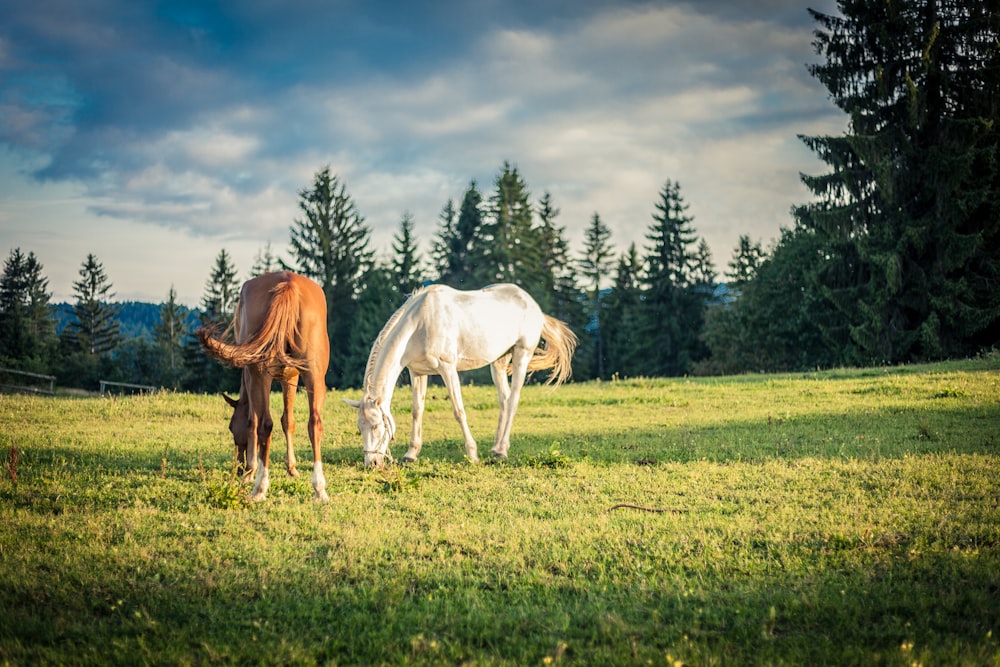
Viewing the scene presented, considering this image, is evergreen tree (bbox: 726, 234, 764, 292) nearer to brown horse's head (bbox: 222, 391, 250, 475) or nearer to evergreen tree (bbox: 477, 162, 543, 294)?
evergreen tree (bbox: 477, 162, 543, 294)

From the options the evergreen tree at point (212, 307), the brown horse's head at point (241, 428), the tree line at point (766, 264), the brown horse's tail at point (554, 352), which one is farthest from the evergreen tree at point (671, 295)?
the brown horse's head at point (241, 428)

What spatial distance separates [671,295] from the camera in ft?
180

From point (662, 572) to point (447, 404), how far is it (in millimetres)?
12657

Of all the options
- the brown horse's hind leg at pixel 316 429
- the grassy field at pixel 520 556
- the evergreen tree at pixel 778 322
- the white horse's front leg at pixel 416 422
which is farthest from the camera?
the evergreen tree at pixel 778 322

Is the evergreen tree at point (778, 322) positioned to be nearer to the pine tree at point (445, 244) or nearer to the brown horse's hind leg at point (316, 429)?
the pine tree at point (445, 244)

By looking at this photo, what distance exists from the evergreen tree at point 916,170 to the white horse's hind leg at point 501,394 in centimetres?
2472

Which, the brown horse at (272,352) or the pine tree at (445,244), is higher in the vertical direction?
the pine tree at (445,244)

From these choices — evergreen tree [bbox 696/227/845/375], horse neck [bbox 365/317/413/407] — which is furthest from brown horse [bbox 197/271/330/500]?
evergreen tree [bbox 696/227/845/375]

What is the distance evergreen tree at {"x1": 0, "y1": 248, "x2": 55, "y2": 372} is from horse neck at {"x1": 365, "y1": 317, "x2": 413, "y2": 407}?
195 feet

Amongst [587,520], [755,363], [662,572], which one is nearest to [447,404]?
[587,520]

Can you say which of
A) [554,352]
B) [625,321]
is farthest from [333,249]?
[554,352]

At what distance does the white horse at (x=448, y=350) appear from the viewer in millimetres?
9250

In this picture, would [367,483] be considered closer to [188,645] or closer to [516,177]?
[188,645]

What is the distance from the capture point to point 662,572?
16.4 feet
